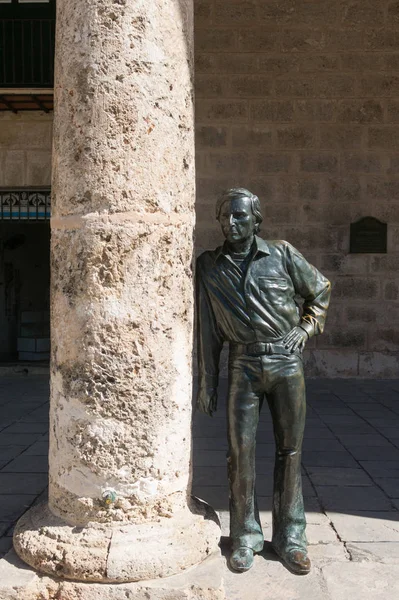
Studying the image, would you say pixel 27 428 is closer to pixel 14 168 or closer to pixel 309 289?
pixel 309 289

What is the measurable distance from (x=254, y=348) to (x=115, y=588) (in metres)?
1.20

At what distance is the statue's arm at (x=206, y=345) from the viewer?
10.7 feet

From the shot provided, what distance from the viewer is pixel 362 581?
3.18m

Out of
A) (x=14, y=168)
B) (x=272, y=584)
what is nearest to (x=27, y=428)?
(x=272, y=584)

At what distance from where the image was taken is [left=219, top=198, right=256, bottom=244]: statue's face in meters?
3.13

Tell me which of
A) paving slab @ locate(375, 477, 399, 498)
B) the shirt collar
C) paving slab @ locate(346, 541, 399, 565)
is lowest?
paving slab @ locate(346, 541, 399, 565)

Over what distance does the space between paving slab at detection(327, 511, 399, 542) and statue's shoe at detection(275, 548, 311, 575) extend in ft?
1.75

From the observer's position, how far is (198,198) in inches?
361

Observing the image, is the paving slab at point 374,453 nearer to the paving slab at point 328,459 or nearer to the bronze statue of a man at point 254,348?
the paving slab at point 328,459

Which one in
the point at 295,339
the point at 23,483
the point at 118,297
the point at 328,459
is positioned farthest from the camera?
the point at 328,459

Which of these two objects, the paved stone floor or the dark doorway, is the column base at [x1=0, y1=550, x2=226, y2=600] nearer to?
the paved stone floor

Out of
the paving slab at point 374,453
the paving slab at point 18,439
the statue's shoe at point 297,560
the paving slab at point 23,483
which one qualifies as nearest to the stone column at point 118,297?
the statue's shoe at point 297,560

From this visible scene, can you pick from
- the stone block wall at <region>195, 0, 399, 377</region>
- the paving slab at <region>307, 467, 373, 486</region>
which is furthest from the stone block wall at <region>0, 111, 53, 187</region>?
the paving slab at <region>307, 467, 373, 486</region>

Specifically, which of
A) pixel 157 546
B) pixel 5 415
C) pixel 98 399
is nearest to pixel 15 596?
pixel 157 546
